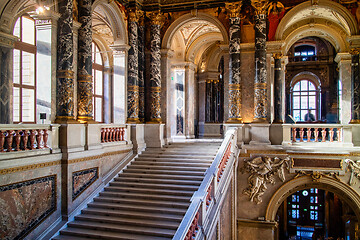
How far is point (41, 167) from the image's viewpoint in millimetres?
7656

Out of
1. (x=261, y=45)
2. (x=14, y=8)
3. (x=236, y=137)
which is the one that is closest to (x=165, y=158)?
(x=236, y=137)

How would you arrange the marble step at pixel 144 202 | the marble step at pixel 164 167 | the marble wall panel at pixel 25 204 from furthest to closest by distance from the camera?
the marble step at pixel 164 167 → the marble step at pixel 144 202 → the marble wall panel at pixel 25 204

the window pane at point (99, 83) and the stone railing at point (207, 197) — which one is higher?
the window pane at point (99, 83)

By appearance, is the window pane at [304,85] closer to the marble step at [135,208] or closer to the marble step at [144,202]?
the marble step at [144,202]

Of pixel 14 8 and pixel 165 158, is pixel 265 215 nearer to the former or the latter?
pixel 165 158

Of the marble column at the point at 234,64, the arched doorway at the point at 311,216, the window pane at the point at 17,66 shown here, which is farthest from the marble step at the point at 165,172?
the arched doorway at the point at 311,216

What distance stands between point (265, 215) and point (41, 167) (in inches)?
324

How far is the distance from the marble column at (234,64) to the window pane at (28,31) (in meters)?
7.50

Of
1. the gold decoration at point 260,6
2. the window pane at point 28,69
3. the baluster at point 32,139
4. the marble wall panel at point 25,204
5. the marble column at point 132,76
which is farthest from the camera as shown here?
the marble column at point 132,76

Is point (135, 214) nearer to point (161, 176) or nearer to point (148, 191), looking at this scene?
point (148, 191)

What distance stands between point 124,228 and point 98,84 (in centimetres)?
1059

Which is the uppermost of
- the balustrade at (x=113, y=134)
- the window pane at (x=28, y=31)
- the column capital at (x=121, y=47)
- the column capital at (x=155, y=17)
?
the column capital at (x=155, y=17)

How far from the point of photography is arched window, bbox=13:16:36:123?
1159cm

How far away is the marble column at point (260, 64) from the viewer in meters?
12.1
